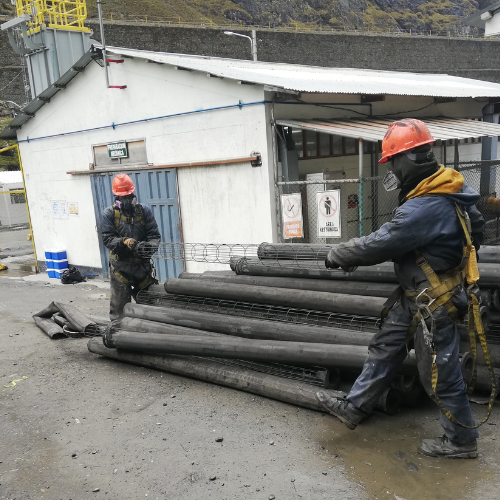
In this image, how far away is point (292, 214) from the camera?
321 inches

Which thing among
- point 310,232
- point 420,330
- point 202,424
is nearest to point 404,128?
point 420,330

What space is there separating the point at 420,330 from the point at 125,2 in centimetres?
4933

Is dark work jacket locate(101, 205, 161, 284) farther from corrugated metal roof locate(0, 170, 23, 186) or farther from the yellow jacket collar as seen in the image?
corrugated metal roof locate(0, 170, 23, 186)

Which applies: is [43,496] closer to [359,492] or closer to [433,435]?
[359,492]

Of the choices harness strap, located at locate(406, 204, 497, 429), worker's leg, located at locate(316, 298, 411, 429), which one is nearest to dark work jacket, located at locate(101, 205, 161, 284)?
worker's leg, located at locate(316, 298, 411, 429)

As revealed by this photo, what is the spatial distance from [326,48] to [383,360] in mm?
40797

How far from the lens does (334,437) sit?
3.87 meters

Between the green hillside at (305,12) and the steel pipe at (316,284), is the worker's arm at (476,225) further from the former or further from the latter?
the green hillside at (305,12)

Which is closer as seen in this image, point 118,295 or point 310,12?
point 118,295

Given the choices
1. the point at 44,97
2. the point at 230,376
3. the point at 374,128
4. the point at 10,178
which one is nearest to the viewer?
the point at 230,376

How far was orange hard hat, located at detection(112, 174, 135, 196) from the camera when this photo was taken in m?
6.43

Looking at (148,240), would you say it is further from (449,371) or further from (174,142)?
(449,371)

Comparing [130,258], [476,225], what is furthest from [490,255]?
[130,258]

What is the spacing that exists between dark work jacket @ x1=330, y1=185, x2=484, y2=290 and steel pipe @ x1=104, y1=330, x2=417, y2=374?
0.91m
